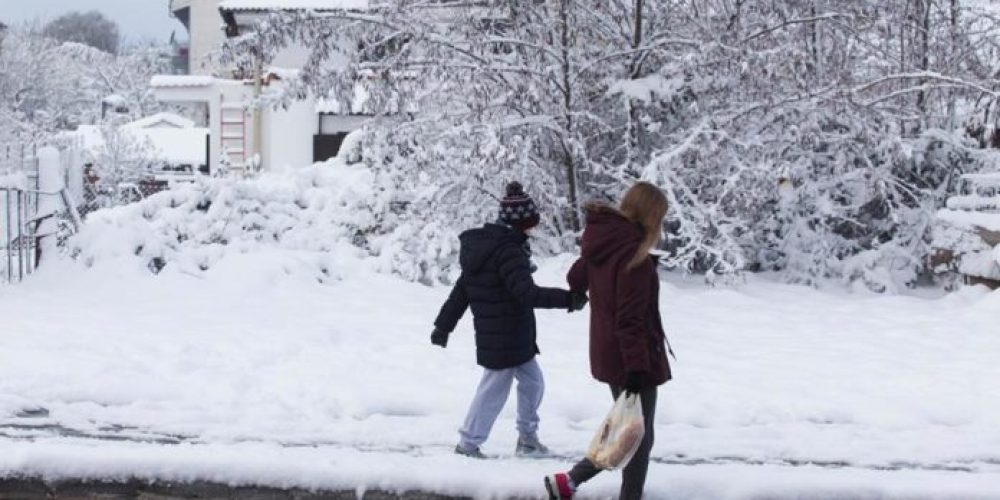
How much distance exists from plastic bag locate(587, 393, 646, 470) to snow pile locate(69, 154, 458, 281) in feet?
27.8

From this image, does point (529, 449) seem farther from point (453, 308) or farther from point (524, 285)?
point (524, 285)

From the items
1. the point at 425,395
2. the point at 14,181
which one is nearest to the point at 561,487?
the point at 425,395

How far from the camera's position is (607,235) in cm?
541

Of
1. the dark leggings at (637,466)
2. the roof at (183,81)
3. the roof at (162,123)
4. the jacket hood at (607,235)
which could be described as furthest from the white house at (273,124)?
the roof at (162,123)

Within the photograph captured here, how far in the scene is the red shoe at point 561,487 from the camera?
18.4 feet

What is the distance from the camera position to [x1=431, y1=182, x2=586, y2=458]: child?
6.15 meters

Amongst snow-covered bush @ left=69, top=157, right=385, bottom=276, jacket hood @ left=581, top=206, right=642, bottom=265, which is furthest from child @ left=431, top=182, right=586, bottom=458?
snow-covered bush @ left=69, top=157, right=385, bottom=276

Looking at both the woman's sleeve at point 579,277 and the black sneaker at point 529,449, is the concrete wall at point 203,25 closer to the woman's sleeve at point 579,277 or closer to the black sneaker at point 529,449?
the black sneaker at point 529,449

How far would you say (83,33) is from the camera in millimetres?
107062

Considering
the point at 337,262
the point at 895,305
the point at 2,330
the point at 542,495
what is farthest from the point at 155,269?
the point at 542,495

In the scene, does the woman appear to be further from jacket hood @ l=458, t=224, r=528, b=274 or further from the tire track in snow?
the tire track in snow

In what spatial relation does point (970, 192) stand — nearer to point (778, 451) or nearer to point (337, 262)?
point (337, 262)

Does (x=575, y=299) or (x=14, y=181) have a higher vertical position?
(x=14, y=181)

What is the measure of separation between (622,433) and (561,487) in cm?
55
